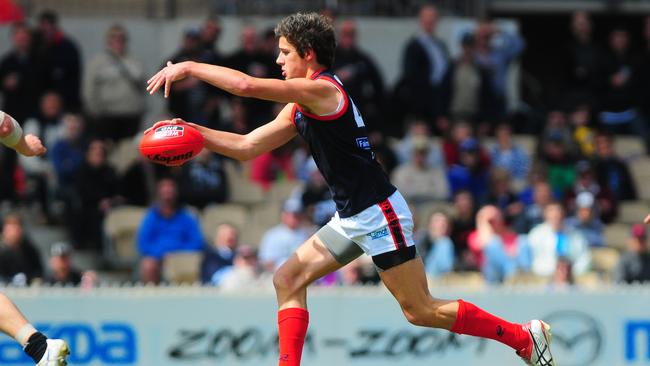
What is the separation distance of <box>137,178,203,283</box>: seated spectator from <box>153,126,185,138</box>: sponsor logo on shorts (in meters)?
6.03

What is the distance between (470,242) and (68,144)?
4332 millimetres

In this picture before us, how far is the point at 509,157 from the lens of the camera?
15.8 metres

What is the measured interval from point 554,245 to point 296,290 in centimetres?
637

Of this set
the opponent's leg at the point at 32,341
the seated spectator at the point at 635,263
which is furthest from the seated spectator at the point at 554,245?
the opponent's leg at the point at 32,341

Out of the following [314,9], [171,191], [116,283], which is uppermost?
[314,9]

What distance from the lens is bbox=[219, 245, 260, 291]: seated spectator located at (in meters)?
12.6

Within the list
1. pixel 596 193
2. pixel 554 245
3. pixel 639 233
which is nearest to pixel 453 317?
pixel 554 245

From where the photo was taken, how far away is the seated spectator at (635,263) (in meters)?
13.3

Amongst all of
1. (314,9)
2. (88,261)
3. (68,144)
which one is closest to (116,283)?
(88,261)

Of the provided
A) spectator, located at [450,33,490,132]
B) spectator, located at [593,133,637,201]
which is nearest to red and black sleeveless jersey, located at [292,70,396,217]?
spectator, located at [593,133,637,201]

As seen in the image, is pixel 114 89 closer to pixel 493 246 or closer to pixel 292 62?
pixel 493 246

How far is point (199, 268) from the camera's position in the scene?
13297 millimetres

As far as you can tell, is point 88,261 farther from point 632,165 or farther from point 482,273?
point 632,165

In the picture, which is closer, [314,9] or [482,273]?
[482,273]
